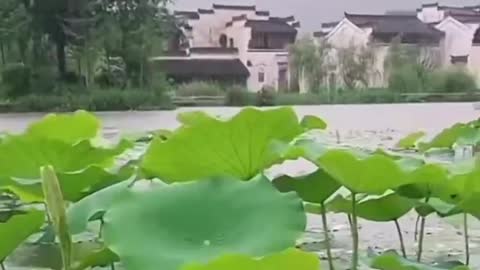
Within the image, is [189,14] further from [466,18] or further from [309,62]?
[466,18]

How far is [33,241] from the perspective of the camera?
738 mm

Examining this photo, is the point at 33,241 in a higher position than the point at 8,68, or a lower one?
higher

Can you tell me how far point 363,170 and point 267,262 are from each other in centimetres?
16

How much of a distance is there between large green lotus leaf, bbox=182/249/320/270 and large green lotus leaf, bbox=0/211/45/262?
0.45ft

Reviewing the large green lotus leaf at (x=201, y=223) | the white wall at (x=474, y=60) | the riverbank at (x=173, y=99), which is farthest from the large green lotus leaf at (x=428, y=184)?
the white wall at (x=474, y=60)

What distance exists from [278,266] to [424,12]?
26.1 ft

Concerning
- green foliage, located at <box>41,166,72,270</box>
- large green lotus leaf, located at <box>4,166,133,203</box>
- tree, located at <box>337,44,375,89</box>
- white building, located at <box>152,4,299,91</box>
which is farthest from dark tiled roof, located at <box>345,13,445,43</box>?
green foliage, located at <box>41,166,72,270</box>

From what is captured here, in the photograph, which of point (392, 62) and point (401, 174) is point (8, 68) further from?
point (401, 174)

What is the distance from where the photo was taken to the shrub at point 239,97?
704 cm

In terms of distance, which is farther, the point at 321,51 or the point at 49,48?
the point at 321,51

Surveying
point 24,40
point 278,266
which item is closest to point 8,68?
point 24,40

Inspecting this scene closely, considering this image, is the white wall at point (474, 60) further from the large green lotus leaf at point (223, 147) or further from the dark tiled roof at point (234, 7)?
the large green lotus leaf at point (223, 147)

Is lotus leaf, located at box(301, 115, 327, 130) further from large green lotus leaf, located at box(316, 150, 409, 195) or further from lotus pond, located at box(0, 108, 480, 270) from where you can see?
large green lotus leaf, located at box(316, 150, 409, 195)

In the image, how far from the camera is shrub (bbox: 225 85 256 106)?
277 inches
